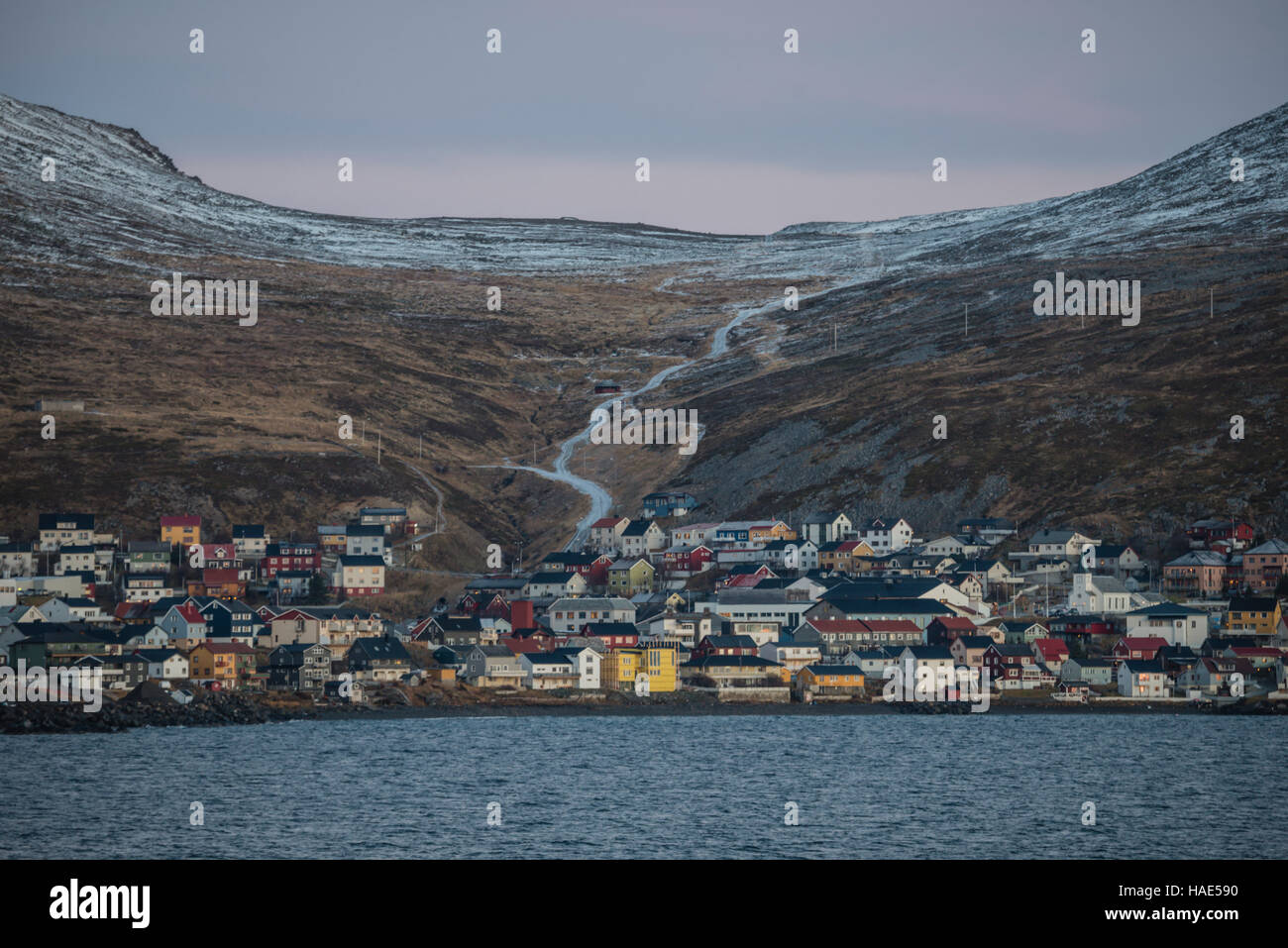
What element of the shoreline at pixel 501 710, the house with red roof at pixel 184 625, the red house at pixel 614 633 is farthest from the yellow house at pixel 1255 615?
the house with red roof at pixel 184 625

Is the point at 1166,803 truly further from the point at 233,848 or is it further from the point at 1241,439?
the point at 1241,439

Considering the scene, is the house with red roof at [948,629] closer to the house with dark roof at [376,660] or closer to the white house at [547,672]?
the white house at [547,672]

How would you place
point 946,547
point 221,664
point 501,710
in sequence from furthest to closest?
point 946,547
point 221,664
point 501,710

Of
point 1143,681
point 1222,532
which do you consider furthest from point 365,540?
point 1222,532

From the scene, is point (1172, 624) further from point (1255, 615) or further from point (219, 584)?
point (219, 584)
